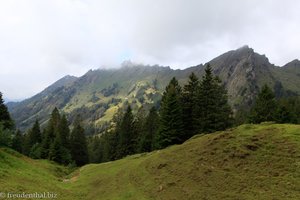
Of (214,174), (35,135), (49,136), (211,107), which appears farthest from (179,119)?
(35,135)

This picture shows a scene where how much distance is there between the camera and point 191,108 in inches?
2633

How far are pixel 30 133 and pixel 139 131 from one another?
140ft

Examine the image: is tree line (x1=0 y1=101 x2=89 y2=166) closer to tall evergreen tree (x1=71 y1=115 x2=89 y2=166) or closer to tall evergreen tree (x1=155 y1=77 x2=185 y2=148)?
tall evergreen tree (x1=71 y1=115 x2=89 y2=166)

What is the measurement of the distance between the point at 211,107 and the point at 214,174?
3293 centimetres

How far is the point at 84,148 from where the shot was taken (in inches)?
4161

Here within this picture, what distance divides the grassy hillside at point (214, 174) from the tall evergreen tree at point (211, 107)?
712 inches

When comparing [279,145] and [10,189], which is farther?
[279,145]

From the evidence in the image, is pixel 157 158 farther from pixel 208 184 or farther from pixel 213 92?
pixel 213 92

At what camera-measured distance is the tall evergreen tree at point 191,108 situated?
64.9 metres

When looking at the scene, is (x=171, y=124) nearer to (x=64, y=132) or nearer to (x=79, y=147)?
(x=64, y=132)

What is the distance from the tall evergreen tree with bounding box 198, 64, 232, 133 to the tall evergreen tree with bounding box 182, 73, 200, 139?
1.52 m

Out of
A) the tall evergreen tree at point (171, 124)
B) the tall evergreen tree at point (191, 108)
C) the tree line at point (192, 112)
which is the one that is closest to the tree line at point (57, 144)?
the tall evergreen tree at point (171, 124)

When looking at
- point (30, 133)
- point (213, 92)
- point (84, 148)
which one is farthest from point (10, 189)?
point (30, 133)

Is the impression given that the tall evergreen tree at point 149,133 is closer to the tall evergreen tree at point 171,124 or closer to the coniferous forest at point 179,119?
the coniferous forest at point 179,119
